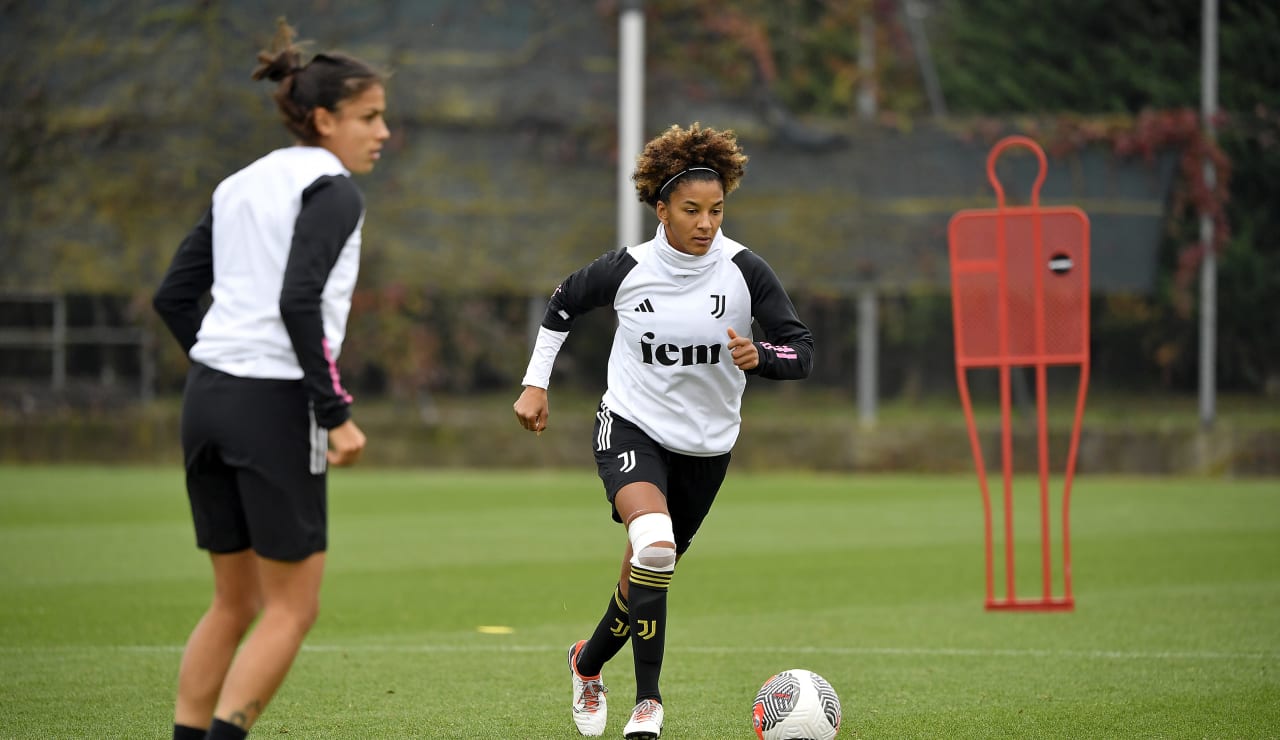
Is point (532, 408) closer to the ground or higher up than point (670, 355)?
closer to the ground

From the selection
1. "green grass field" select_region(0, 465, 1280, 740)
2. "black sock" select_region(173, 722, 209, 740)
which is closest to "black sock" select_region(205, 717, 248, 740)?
"black sock" select_region(173, 722, 209, 740)

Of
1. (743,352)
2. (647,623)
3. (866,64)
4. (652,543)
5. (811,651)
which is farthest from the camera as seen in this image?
(866,64)

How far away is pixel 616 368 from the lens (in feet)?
20.5

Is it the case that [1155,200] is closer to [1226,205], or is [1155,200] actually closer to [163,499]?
[1226,205]

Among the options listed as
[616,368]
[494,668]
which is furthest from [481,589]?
[616,368]

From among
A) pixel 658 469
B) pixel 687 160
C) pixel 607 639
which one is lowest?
Answer: pixel 607 639

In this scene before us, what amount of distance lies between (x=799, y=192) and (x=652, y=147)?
16054mm

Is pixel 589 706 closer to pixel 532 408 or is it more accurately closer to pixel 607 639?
pixel 607 639

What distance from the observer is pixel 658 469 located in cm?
598

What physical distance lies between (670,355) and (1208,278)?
16095 millimetres

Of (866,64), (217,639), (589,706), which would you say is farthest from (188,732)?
(866,64)

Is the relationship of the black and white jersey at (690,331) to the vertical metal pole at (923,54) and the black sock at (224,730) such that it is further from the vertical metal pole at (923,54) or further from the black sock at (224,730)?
the vertical metal pole at (923,54)

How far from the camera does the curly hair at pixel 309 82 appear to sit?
437 cm

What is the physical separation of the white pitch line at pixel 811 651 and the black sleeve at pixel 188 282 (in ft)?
11.8
